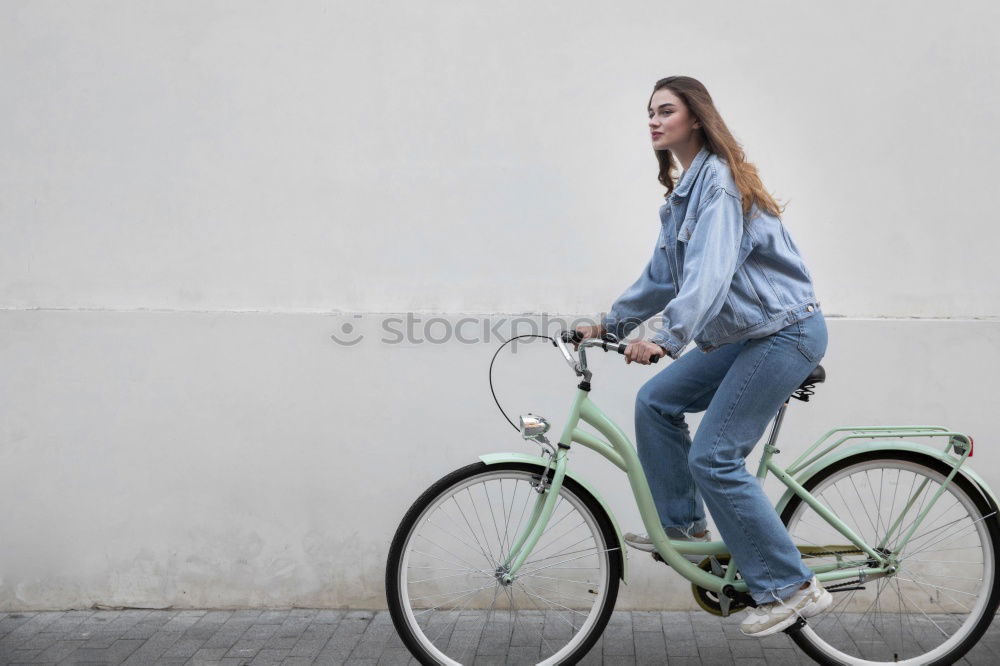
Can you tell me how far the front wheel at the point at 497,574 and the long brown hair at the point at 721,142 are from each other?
103cm

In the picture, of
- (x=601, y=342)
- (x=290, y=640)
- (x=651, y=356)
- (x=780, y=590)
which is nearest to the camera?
(x=651, y=356)

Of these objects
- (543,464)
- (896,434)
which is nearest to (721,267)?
(543,464)

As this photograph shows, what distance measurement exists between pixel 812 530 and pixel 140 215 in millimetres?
2887

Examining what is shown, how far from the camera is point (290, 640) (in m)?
4.00

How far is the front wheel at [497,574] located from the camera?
327cm

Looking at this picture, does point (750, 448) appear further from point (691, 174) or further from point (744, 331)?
point (691, 174)

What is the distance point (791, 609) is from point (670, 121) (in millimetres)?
1518

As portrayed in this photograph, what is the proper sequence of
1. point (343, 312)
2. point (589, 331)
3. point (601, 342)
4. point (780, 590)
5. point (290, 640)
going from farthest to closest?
1. point (343, 312)
2. point (290, 640)
3. point (589, 331)
4. point (780, 590)
5. point (601, 342)

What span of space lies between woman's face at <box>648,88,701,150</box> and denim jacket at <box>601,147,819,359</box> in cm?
8

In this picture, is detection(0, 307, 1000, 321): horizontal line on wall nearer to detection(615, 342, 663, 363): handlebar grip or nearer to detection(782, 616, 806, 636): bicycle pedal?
detection(615, 342, 663, 363): handlebar grip

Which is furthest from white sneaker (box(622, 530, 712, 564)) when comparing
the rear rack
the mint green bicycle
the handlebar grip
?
the handlebar grip

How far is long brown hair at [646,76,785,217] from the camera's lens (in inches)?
123

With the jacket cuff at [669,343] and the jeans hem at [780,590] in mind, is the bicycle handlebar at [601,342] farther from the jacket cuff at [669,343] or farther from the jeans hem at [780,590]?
the jeans hem at [780,590]

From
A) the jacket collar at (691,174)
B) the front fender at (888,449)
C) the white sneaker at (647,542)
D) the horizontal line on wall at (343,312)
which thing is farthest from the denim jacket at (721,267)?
the horizontal line on wall at (343,312)
